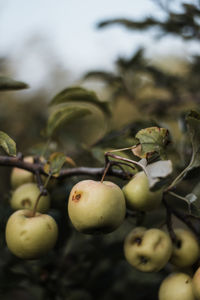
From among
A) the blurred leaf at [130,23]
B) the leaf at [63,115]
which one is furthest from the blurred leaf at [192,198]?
the blurred leaf at [130,23]

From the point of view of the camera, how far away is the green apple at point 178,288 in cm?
78

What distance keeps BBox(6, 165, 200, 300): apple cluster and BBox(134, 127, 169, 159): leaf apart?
65 mm

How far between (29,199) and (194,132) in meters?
0.41

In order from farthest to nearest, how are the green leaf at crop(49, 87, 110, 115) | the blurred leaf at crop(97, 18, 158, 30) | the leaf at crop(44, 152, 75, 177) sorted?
1. the blurred leaf at crop(97, 18, 158, 30)
2. the green leaf at crop(49, 87, 110, 115)
3. the leaf at crop(44, 152, 75, 177)

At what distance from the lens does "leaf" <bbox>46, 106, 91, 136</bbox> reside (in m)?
0.98

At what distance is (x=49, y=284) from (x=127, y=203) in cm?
56

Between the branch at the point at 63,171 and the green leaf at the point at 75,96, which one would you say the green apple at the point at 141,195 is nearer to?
the branch at the point at 63,171

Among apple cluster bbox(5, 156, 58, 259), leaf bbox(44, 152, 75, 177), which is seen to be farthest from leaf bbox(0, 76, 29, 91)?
apple cluster bbox(5, 156, 58, 259)

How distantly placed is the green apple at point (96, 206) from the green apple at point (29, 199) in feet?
0.56

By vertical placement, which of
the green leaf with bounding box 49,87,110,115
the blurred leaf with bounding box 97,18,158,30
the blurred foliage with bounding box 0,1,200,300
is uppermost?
the blurred leaf with bounding box 97,18,158,30

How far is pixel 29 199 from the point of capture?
868 mm

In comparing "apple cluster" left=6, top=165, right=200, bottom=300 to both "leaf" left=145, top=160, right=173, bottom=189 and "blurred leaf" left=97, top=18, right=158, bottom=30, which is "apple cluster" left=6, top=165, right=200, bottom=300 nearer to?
"leaf" left=145, top=160, right=173, bottom=189

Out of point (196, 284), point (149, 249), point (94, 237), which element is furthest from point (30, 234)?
point (94, 237)

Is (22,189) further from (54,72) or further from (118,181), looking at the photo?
(54,72)
